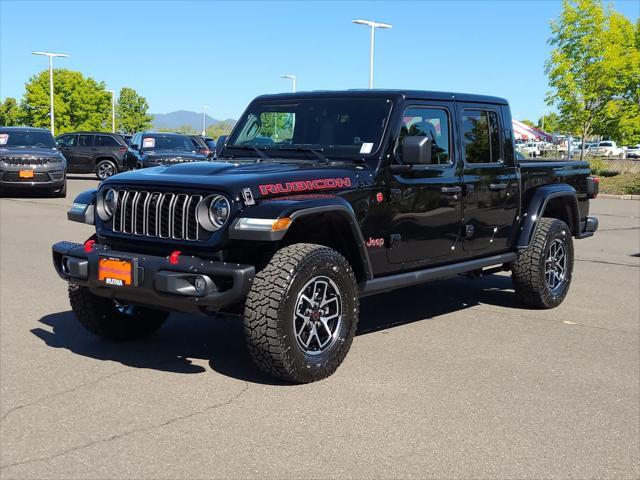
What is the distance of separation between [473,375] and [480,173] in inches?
76.9

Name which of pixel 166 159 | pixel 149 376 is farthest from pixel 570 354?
pixel 166 159

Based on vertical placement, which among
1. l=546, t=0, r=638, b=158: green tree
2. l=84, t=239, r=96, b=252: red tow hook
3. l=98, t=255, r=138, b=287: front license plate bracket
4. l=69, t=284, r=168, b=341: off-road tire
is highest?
l=546, t=0, r=638, b=158: green tree

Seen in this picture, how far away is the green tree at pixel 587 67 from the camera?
3225cm

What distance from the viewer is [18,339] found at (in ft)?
19.0

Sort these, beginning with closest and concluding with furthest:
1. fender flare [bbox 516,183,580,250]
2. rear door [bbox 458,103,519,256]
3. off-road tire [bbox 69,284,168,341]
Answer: off-road tire [bbox 69,284,168,341] → rear door [bbox 458,103,519,256] → fender flare [bbox 516,183,580,250]

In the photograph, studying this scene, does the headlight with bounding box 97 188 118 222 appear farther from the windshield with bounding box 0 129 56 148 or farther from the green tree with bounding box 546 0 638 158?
the green tree with bounding box 546 0 638 158

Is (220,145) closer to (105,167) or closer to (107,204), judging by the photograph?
(107,204)

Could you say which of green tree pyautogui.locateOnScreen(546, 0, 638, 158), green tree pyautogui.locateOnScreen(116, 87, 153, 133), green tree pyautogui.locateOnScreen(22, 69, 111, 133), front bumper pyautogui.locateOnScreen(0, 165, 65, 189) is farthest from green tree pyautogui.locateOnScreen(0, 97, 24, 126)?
front bumper pyautogui.locateOnScreen(0, 165, 65, 189)

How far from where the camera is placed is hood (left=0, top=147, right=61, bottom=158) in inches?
714

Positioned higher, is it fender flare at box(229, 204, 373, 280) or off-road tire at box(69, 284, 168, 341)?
fender flare at box(229, 204, 373, 280)

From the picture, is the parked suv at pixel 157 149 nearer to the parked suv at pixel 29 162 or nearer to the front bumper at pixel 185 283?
the parked suv at pixel 29 162

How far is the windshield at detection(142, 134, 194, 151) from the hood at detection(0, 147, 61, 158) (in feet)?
11.3

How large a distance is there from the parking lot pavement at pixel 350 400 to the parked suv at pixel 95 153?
22.3 m

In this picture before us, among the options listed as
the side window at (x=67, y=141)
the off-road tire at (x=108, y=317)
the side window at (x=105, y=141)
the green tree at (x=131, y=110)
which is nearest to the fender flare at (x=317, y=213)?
the off-road tire at (x=108, y=317)
